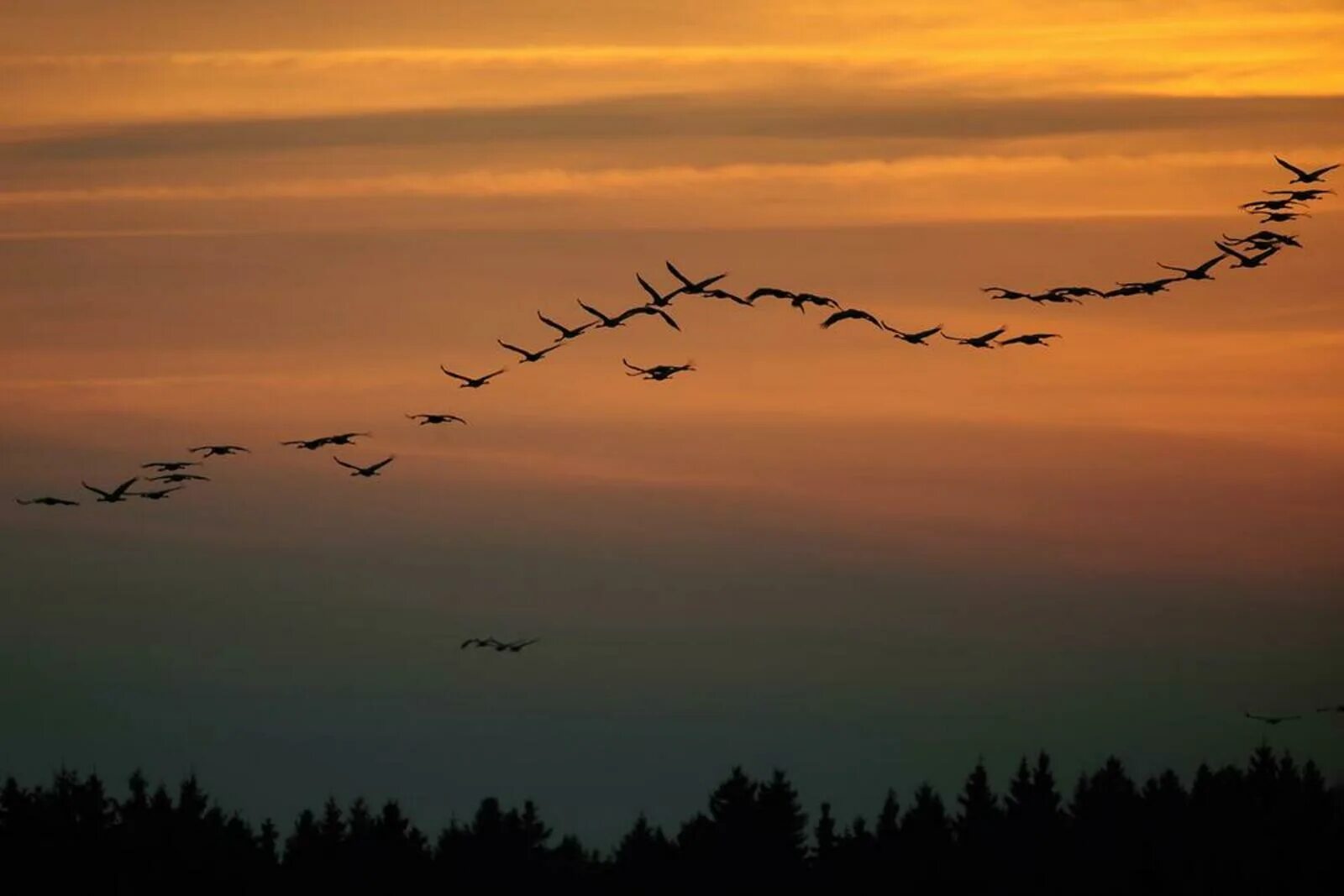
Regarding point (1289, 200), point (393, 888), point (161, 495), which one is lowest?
point (393, 888)

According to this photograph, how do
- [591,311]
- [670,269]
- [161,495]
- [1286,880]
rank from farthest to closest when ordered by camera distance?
[1286,880], [161,495], [591,311], [670,269]

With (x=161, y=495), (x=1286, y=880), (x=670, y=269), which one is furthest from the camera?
(x=1286, y=880)

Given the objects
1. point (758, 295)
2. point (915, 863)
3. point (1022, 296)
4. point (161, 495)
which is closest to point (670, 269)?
point (758, 295)

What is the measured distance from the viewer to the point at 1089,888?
7180 inches

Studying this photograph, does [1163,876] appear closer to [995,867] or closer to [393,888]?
[995,867]

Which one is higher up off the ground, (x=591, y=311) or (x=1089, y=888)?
(x=591, y=311)

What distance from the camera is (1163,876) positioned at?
177625mm

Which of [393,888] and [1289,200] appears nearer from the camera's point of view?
[1289,200]

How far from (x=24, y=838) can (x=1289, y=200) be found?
116m

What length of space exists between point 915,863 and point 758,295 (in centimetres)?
11322

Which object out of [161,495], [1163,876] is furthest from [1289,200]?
[1163,876]

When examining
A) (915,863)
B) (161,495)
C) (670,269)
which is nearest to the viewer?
(670,269)

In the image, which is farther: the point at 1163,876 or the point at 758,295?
the point at 1163,876

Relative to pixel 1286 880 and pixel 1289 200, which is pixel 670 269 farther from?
pixel 1286 880
